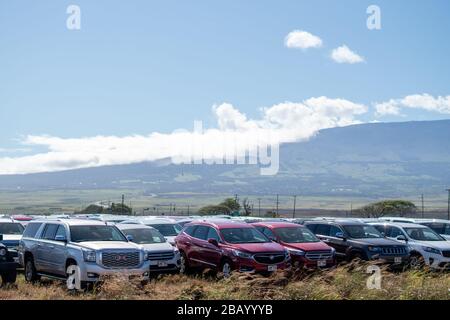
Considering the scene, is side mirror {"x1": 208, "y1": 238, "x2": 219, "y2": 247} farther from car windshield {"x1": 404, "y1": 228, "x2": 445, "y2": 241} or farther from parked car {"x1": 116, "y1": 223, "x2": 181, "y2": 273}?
car windshield {"x1": 404, "y1": 228, "x2": 445, "y2": 241}

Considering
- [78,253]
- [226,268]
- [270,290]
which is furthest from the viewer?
[226,268]

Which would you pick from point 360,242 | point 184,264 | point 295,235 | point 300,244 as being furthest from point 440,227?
point 184,264

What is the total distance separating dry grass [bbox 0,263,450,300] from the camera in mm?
12102

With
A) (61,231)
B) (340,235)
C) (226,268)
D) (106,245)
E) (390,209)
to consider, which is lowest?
(390,209)

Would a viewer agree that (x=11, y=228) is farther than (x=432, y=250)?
Yes

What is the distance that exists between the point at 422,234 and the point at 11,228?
13.5 metres

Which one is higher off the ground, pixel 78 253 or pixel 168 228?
pixel 78 253

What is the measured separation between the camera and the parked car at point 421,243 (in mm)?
19750

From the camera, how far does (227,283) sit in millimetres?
12945

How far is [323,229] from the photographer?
2117cm

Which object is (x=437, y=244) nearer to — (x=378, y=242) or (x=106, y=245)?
(x=378, y=242)

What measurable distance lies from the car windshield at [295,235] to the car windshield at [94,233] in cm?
503
